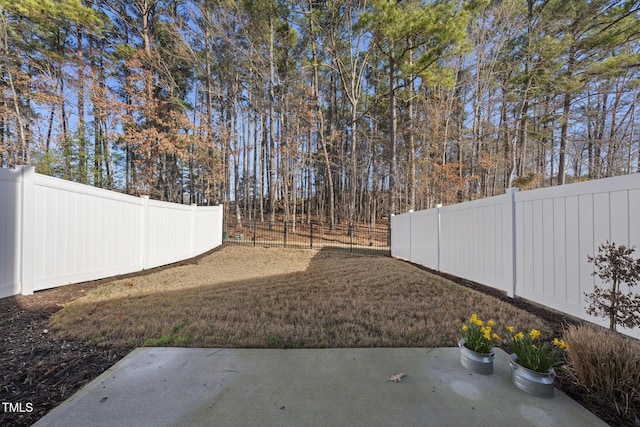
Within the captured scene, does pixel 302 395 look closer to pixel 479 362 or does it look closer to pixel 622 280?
pixel 479 362

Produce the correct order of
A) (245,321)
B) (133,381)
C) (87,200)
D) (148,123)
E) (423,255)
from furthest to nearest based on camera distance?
(148,123)
(423,255)
(87,200)
(245,321)
(133,381)

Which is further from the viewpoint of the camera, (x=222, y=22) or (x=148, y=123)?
(x=222, y=22)

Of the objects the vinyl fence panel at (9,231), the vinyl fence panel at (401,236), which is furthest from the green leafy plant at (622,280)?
the vinyl fence panel at (9,231)

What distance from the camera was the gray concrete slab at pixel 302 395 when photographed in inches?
57.7

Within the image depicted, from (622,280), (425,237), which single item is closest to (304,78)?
(425,237)

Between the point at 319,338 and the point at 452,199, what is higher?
the point at 452,199

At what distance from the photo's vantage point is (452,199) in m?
13.4

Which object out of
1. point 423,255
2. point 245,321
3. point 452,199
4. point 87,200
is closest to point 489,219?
point 423,255

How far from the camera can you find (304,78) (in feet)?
48.4

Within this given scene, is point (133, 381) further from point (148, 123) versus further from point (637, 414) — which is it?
point (148, 123)

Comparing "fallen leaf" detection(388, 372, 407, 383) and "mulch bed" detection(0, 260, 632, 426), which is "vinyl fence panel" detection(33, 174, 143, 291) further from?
"fallen leaf" detection(388, 372, 407, 383)

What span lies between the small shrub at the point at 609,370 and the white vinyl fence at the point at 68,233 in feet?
16.9

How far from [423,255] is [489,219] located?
258 centimetres

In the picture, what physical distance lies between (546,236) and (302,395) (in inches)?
121
